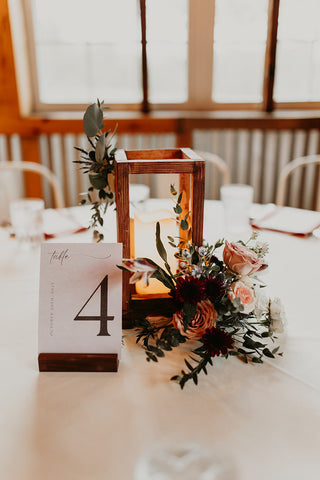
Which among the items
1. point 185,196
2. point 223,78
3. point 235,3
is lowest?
point 185,196

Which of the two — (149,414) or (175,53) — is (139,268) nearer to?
(149,414)

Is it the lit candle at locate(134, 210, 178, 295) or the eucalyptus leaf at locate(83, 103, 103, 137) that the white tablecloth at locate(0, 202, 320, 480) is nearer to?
the lit candle at locate(134, 210, 178, 295)

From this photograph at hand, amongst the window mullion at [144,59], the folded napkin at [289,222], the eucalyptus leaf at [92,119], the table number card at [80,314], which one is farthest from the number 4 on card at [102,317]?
the window mullion at [144,59]

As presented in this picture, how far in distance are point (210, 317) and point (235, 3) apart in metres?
2.46

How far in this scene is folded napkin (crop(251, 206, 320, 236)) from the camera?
1440 millimetres

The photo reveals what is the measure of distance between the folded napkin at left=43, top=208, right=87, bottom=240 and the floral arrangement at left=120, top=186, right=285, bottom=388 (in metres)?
0.70

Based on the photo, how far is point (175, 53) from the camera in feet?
9.05

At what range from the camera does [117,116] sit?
2.71 metres

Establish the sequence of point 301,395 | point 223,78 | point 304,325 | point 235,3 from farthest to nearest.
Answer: point 223,78 → point 235,3 → point 304,325 → point 301,395

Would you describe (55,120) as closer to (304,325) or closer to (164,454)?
(304,325)

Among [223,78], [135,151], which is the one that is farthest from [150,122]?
[135,151]

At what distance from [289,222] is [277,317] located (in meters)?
0.78

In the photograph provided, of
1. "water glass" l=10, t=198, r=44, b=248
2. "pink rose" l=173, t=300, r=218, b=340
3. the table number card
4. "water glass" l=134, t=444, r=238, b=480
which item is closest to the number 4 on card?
the table number card

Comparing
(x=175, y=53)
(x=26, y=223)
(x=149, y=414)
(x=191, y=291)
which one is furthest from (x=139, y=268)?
(x=175, y=53)
